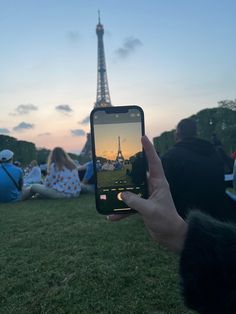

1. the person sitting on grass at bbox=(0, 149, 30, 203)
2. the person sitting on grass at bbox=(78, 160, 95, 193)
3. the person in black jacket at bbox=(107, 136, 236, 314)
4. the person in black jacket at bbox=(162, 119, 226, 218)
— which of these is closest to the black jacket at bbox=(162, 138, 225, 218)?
the person in black jacket at bbox=(162, 119, 226, 218)

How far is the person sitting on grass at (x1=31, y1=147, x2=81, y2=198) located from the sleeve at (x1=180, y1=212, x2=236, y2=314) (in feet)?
29.9

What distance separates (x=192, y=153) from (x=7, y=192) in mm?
7028

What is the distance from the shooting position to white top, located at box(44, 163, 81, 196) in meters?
10.5

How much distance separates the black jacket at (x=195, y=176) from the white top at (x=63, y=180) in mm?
6122

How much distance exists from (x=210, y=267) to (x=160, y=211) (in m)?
0.40

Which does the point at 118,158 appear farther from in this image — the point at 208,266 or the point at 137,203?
the point at 208,266

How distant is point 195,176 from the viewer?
15.0ft

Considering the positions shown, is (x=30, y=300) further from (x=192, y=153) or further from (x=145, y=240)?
(x=192, y=153)

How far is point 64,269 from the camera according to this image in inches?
143

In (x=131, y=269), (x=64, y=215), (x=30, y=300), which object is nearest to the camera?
(x=30, y=300)

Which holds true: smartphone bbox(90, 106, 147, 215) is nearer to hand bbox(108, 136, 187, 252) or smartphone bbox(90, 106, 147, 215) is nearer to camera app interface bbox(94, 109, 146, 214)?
camera app interface bbox(94, 109, 146, 214)

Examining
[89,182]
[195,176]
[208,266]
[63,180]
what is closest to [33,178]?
[89,182]

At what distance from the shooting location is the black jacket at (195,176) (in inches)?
176

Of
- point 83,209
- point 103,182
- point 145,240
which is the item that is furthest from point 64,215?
point 103,182
